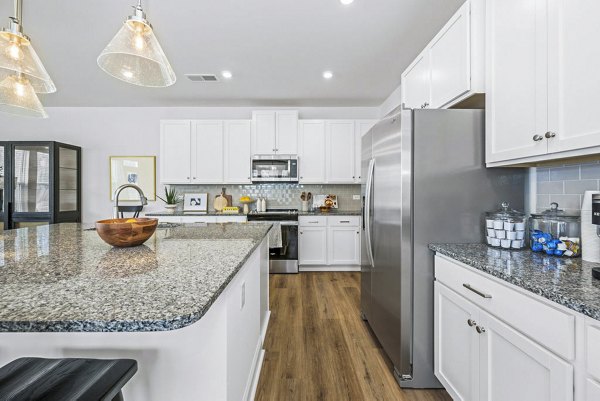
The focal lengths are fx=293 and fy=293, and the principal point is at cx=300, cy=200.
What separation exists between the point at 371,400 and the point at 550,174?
5.25ft

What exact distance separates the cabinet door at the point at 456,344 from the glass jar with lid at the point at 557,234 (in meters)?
0.48

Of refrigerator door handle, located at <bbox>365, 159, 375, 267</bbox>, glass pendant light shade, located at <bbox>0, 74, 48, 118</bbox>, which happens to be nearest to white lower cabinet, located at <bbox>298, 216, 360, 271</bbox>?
refrigerator door handle, located at <bbox>365, 159, 375, 267</bbox>

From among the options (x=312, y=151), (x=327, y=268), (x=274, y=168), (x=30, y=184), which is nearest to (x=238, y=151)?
(x=274, y=168)

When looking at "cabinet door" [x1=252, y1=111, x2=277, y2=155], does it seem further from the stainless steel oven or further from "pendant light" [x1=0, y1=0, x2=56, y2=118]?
"pendant light" [x1=0, y1=0, x2=56, y2=118]

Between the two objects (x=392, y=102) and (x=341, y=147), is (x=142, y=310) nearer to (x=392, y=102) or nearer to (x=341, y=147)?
(x=341, y=147)

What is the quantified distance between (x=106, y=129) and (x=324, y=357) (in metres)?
4.98

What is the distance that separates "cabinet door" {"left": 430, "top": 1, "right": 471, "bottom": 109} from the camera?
5.59ft

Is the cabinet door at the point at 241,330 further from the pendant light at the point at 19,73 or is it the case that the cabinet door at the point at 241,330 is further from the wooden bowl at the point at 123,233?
the pendant light at the point at 19,73

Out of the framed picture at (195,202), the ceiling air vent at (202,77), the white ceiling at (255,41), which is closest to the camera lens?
the white ceiling at (255,41)

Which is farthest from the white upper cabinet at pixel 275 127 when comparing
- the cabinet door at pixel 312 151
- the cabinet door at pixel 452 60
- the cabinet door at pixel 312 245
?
the cabinet door at pixel 452 60

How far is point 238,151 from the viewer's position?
4.47 meters

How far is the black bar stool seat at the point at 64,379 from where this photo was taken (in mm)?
672

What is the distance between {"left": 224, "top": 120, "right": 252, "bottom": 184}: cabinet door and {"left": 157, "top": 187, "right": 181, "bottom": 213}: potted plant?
974mm

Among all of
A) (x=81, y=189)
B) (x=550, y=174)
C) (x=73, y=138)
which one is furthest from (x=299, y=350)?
(x=73, y=138)
